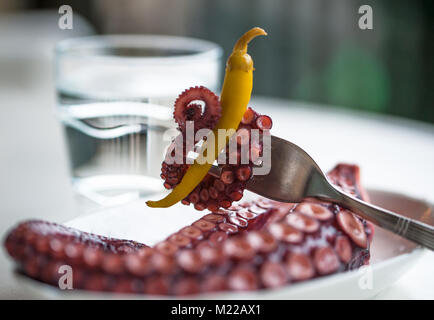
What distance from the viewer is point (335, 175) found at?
0.65 metres

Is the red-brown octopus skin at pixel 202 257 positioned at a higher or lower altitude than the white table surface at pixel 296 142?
higher

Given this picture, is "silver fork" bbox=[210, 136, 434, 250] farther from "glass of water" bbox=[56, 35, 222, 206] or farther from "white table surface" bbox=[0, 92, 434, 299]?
"glass of water" bbox=[56, 35, 222, 206]

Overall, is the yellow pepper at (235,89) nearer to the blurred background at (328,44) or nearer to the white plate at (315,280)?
the white plate at (315,280)

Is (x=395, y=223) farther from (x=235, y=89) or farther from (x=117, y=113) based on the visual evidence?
(x=117, y=113)

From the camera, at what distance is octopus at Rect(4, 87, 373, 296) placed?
16.8 inches

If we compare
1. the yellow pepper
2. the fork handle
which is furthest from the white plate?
the yellow pepper

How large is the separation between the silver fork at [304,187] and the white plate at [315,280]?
0.03 meters

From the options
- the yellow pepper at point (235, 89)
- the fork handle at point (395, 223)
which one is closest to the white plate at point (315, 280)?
the fork handle at point (395, 223)

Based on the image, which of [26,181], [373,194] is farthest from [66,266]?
[26,181]

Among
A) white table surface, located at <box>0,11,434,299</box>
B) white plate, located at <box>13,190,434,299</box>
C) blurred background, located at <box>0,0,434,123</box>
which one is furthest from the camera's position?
blurred background, located at <box>0,0,434,123</box>

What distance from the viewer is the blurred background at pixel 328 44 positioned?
2.78 meters

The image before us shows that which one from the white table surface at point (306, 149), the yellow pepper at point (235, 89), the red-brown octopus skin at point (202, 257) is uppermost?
the yellow pepper at point (235, 89)

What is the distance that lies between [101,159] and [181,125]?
1.15 ft

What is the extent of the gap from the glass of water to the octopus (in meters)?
0.23
